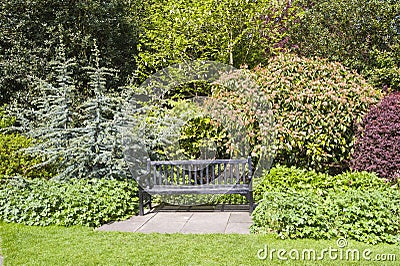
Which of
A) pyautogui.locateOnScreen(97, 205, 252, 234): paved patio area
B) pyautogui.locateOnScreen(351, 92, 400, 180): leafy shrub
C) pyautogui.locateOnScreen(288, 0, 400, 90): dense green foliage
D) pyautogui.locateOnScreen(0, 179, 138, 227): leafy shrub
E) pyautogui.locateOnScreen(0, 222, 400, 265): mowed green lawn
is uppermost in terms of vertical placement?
pyautogui.locateOnScreen(288, 0, 400, 90): dense green foliage

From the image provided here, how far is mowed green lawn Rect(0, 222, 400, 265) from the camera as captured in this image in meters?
3.61

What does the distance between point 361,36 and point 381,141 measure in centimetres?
340

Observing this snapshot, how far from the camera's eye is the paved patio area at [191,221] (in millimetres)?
4656

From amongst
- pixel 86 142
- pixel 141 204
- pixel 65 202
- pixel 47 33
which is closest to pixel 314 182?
pixel 141 204

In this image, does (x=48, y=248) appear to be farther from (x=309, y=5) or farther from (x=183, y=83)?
(x=309, y=5)

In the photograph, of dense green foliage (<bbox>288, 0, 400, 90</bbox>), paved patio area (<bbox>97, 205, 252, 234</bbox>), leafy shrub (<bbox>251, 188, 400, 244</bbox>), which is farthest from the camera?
dense green foliage (<bbox>288, 0, 400, 90</bbox>)

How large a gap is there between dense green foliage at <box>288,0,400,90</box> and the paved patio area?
4.13m

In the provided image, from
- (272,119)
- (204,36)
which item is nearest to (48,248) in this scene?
(272,119)

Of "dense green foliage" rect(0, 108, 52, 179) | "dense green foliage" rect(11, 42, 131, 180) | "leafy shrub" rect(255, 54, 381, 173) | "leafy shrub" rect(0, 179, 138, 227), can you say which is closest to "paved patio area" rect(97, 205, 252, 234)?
"leafy shrub" rect(0, 179, 138, 227)

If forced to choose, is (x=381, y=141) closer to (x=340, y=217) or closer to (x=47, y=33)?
(x=340, y=217)

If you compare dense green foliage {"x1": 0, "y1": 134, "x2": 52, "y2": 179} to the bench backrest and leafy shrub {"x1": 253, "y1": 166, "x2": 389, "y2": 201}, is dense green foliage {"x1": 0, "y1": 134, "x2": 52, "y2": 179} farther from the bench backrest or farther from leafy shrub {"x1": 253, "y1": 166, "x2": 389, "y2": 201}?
leafy shrub {"x1": 253, "y1": 166, "x2": 389, "y2": 201}

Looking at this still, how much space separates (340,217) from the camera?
413 centimetres

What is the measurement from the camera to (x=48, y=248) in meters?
4.05

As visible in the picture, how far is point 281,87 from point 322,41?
9.00 feet
